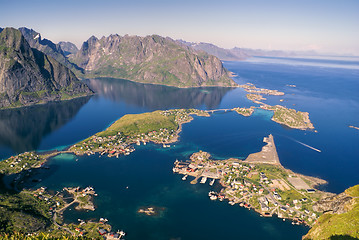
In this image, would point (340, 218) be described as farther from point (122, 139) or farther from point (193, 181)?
point (122, 139)

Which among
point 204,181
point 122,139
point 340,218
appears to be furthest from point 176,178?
point 340,218

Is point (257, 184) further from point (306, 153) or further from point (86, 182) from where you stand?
point (86, 182)

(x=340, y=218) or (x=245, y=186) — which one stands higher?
(x=340, y=218)

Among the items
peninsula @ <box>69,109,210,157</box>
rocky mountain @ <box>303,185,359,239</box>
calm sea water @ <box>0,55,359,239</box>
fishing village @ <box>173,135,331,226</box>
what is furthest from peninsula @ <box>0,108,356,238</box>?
calm sea water @ <box>0,55,359,239</box>

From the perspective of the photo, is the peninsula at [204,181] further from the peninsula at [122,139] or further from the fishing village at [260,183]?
the peninsula at [122,139]

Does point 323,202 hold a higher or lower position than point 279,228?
higher

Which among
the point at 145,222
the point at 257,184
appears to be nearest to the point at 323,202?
the point at 257,184
